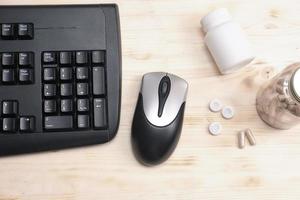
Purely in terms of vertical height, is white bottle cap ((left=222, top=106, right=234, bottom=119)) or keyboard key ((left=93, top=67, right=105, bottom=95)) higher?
keyboard key ((left=93, top=67, right=105, bottom=95))

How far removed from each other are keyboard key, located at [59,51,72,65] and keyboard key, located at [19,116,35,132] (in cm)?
8

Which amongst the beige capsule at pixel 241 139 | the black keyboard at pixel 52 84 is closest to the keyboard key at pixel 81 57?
the black keyboard at pixel 52 84

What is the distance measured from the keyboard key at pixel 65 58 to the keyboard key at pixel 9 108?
0.25ft

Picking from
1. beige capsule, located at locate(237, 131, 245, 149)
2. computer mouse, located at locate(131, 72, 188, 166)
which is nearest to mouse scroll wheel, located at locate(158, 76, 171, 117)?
computer mouse, located at locate(131, 72, 188, 166)

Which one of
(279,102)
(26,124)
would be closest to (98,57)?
(26,124)

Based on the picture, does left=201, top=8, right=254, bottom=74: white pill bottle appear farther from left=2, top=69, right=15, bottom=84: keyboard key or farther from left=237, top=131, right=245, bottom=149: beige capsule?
left=2, top=69, right=15, bottom=84: keyboard key

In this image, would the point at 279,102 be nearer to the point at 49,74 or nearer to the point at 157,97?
the point at 157,97

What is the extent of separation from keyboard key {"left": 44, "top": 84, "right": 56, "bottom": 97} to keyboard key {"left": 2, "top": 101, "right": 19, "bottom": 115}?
4 centimetres

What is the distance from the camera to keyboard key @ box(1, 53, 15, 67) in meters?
0.52

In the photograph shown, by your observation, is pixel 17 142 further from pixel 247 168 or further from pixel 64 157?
pixel 247 168

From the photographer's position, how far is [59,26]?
21.8 inches

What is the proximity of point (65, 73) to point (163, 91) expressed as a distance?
124 mm

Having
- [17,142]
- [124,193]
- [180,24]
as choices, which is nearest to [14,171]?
[17,142]

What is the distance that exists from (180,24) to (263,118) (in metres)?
0.17
